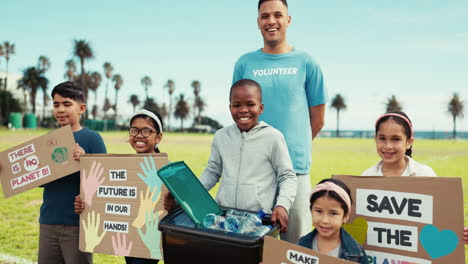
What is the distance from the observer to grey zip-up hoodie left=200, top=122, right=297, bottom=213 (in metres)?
2.42

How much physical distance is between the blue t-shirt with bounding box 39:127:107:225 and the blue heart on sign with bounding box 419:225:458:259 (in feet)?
7.94

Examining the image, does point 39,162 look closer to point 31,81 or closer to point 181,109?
point 31,81

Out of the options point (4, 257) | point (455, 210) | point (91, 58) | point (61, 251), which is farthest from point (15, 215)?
point (91, 58)

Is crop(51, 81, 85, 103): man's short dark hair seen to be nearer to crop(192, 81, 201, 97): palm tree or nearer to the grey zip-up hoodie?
the grey zip-up hoodie

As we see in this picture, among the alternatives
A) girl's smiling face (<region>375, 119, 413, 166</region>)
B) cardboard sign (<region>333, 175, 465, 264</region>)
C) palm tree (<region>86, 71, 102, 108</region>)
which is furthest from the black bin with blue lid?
palm tree (<region>86, 71, 102, 108</region>)

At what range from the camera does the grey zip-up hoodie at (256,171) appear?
2.42 m

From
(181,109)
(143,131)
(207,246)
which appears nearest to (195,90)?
(181,109)

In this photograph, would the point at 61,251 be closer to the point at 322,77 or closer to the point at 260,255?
the point at 260,255

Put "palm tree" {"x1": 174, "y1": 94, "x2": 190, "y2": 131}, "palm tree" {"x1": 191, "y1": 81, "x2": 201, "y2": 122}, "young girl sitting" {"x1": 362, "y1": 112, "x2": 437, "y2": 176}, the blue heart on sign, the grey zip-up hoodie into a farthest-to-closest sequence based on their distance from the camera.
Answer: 1. "palm tree" {"x1": 191, "y1": 81, "x2": 201, "y2": 122}
2. "palm tree" {"x1": 174, "y1": 94, "x2": 190, "y2": 131}
3. "young girl sitting" {"x1": 362, "y1": 112, "x2": 437, "y2": 176}
4. the grey zip-up hoodie
5. the blue heart on sign

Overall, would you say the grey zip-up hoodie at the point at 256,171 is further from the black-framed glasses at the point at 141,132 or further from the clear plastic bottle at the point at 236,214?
the black-framed glasses at the point at 141,132

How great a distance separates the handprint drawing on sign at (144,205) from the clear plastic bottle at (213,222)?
27.3 inches

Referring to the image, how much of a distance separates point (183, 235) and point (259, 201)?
0.64 meters

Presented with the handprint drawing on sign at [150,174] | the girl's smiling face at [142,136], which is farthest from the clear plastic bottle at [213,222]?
the girl's smiling face at [142,136]

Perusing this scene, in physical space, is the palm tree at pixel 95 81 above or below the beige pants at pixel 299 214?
above
